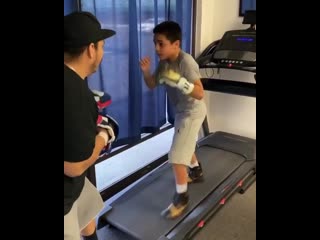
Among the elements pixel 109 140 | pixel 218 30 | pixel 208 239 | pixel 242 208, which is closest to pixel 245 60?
pixel 218 30

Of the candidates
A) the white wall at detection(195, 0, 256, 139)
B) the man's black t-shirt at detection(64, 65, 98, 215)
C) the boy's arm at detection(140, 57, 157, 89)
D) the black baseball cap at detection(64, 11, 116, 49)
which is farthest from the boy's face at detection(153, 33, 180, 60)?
the white wall at detection(195, 0, 256, 139)

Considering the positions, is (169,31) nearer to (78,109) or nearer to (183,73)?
(183,73)

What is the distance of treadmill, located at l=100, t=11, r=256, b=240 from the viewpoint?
2.13m

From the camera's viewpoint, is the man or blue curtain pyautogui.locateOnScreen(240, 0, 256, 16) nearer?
the man

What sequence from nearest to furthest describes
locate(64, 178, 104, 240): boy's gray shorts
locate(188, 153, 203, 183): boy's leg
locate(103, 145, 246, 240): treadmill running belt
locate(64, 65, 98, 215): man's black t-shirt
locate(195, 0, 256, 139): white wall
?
locate(64, 65, 98, 215): man's black t-shirt → locate(64, 178, 104, 240): boy's gray shorts → locate(103, 145, 246, 240): treadmill running belt → locate(188, 153, 203, 183): boy's leg → locate(195, 0, 256, 139): white wall

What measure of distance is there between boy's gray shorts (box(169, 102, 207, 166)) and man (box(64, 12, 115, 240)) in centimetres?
91

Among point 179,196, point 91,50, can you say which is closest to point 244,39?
point 179,196

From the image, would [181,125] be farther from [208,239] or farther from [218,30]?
[218,30]

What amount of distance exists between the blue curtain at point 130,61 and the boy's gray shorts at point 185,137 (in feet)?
1.91

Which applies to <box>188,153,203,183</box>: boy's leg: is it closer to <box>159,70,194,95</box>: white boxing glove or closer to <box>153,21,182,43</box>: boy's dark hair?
<box>159,70,194,95</box>: white boxing glove

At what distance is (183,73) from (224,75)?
5.08 ft

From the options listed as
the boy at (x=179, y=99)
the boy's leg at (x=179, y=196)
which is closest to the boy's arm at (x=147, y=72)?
the boy at (x=179, y=99)

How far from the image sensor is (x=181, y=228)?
2.07 m
